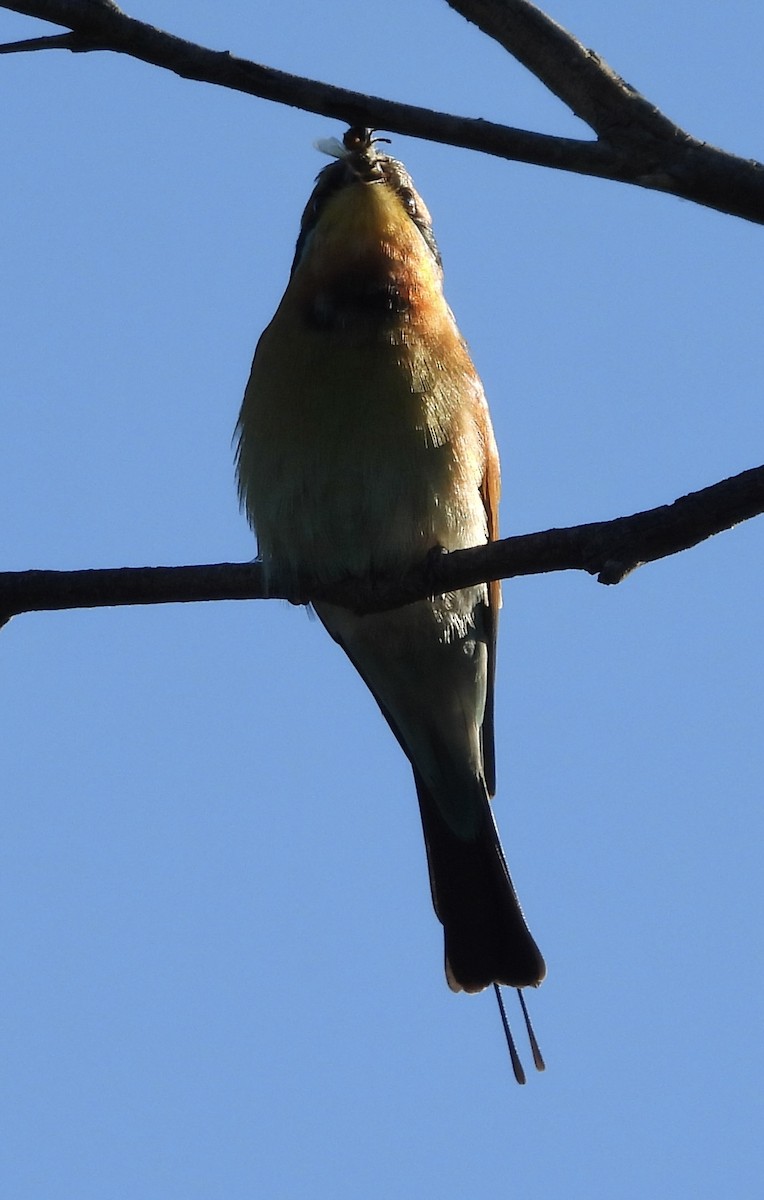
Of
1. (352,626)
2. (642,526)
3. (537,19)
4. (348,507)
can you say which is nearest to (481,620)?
(352,626)

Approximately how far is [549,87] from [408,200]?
2.20 metres

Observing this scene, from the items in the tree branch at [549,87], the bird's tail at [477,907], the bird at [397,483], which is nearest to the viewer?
the tree branch at [549,87]

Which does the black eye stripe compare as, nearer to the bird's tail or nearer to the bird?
the bird

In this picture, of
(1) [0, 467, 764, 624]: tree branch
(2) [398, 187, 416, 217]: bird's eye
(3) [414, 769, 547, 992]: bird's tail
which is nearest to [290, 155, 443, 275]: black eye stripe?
(2) [398, 187, 416, 217]: bird's eye

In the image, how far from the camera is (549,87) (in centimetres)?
290

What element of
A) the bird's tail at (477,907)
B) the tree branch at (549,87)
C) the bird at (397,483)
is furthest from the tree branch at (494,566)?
the bird's tail at (477,907)

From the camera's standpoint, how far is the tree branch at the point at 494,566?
300 cm

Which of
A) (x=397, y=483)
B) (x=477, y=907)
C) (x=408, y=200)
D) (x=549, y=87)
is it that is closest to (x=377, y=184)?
(x=408, y=200)

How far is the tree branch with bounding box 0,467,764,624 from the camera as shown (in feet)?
9.84

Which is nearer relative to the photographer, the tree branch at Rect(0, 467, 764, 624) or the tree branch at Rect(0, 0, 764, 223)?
the tree branch at Rect(0, 0, 764, 223)

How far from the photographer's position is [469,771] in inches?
205

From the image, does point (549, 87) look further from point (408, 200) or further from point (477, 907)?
point (477, 907)

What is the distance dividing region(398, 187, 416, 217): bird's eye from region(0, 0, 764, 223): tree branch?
2.11 metres

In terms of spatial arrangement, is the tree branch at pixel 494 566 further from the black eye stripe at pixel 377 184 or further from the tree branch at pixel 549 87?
the black eye stripe at pixel 377 184
